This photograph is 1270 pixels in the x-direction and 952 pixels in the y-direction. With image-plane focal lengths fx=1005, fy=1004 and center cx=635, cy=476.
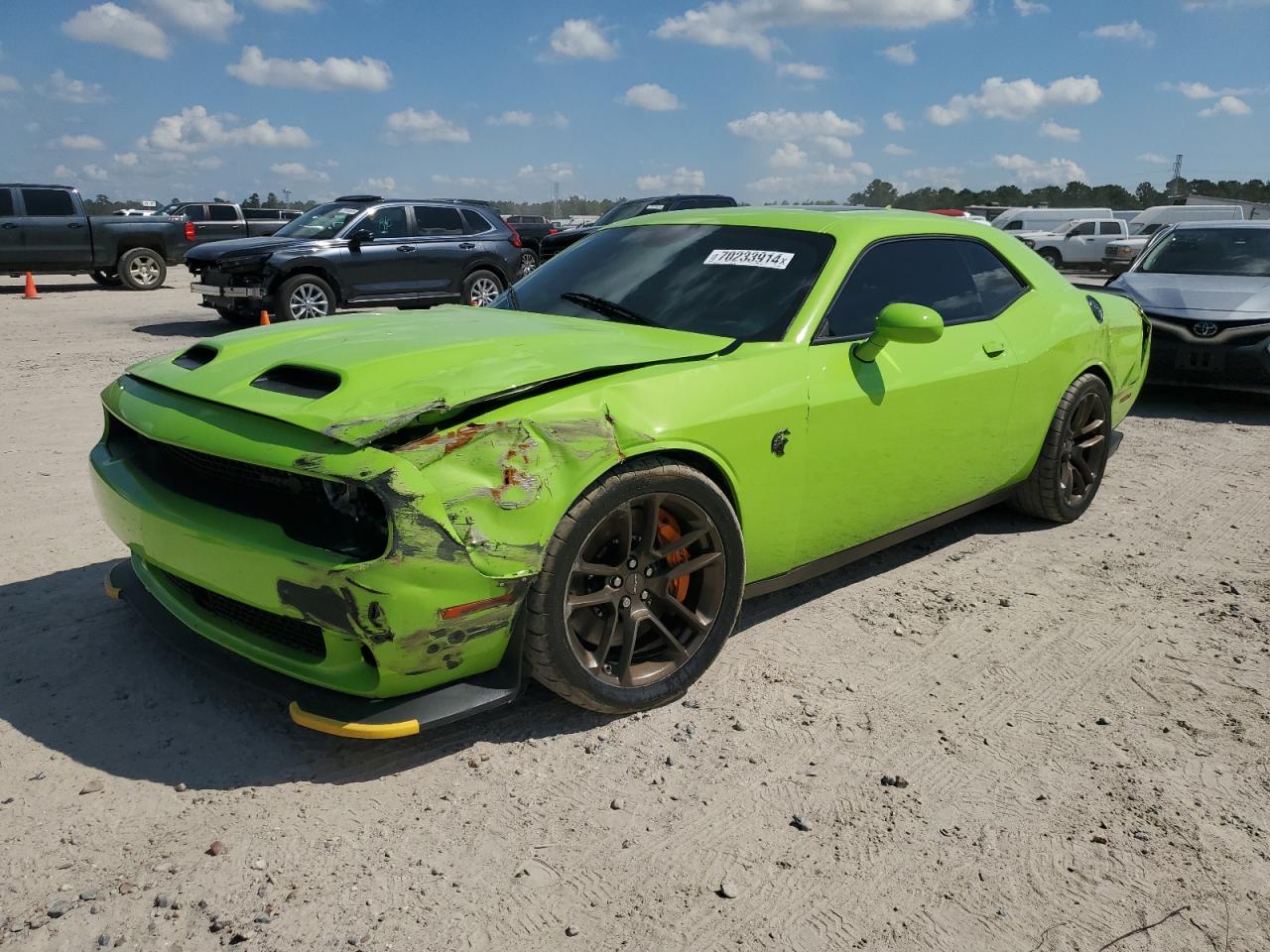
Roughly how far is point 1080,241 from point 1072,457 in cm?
2671

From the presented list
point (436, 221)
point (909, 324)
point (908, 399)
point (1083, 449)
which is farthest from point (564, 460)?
point (436, 221)

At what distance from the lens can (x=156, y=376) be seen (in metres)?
3.22

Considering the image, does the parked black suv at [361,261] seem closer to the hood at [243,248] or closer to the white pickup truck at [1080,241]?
the hood at [243,248]

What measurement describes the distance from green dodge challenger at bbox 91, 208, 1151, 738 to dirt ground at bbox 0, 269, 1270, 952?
0.79ft

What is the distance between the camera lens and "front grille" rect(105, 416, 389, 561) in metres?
2.54

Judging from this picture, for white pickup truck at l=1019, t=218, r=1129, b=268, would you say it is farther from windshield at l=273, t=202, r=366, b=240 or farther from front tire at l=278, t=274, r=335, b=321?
front tire at l=278, t=274, r=335, b=321

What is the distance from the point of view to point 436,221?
13.1 meters

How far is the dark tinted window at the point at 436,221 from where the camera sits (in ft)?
42.5

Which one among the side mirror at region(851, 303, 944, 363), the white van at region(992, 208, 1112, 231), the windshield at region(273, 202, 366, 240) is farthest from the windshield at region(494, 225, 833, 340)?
the white van at region(992, 208, 1112, 231)

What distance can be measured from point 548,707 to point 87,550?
94.4 inches

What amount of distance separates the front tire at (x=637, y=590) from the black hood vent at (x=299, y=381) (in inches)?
30.6

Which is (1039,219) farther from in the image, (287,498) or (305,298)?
(287,498)

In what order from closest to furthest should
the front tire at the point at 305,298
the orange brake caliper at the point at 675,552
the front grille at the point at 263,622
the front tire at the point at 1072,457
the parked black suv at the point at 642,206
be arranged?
the front grille at the point at 263,622 < the orange brake caliper at the point at 675,552 < the front tire at the point at 1072,457 < the front tire at the point at 305,298 < the parked black suv at the point at 642,206

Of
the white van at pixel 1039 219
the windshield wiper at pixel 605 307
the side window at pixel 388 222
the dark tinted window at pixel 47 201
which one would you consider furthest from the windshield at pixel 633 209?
the white van at pixel 1039 219
